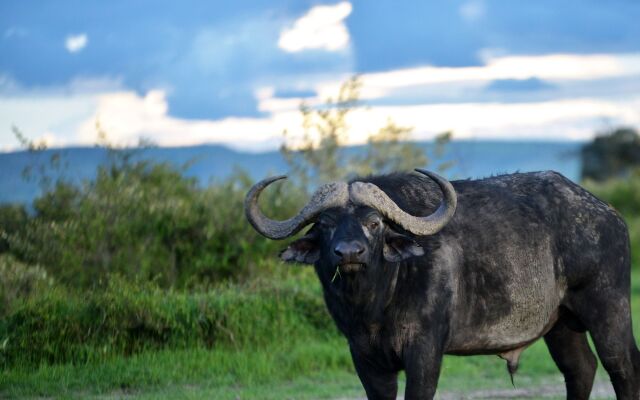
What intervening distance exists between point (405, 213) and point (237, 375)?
4.98 m

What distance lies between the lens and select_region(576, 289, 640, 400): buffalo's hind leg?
27.8ft

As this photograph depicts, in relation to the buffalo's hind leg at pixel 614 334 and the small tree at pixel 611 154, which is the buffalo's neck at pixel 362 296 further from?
the small tree at pixel 611 154

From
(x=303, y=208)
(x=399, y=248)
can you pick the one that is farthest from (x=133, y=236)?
(x=399, y=248)

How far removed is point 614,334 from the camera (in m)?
8.48

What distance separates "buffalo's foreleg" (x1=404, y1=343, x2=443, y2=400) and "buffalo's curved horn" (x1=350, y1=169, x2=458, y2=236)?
0.82 metres

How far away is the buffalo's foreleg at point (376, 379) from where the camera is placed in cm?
792

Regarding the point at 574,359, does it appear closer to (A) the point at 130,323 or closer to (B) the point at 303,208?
(B) the point at 303,208

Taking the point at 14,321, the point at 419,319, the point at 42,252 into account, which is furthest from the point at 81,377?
the point at 419,319

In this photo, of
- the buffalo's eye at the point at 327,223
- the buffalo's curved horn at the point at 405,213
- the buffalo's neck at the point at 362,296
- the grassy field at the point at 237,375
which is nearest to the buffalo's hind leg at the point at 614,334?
the buffalo's curved horn at the point at 405,213

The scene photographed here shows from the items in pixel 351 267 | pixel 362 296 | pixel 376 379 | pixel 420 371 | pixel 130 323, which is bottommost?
pixel 130 323

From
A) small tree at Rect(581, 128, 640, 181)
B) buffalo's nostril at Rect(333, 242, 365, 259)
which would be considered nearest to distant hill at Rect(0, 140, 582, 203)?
buffalo's nostril at Rect(333, 242, 365, 259)

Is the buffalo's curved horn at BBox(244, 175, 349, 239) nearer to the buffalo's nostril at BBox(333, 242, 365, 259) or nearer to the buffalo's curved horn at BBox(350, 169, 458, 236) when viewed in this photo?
the buffalo's curved horn at BBox(350, 169, 458, 236)

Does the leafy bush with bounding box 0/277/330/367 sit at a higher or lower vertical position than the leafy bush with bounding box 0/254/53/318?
lower

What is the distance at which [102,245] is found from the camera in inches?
584
